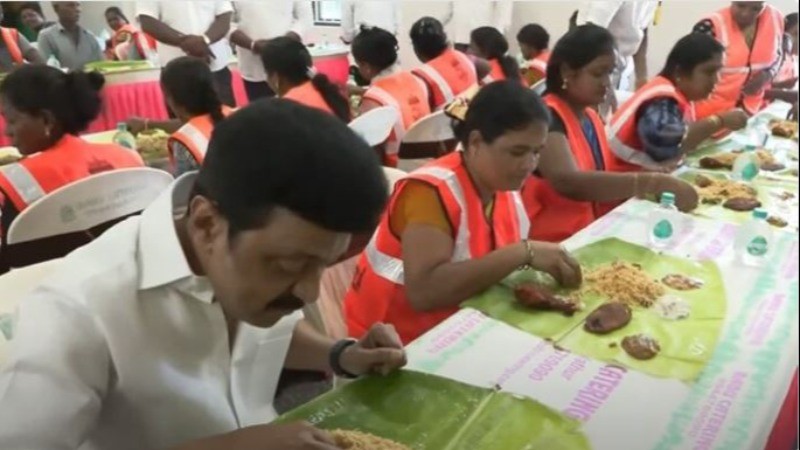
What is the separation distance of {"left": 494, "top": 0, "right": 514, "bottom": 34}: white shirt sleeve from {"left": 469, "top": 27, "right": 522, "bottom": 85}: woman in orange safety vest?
31 centimetres

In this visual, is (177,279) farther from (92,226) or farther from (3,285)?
(92,226)

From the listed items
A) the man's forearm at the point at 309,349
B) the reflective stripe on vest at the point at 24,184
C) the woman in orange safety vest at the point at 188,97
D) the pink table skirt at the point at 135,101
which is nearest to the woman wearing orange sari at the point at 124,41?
the pink table skirt at the point at 135,101

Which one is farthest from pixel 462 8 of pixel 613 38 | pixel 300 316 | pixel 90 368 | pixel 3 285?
pixel 90 368

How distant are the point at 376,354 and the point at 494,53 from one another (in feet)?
8.47

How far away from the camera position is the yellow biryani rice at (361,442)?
828 mm

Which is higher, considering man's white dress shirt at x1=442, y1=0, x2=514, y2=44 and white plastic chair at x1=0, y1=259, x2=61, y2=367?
man's white dress shirt at x1=442, y1=0, x2=514, y2=44

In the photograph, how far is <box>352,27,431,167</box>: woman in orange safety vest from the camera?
9.29 feet

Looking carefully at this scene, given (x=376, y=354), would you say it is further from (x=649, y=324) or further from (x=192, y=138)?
(x=192, y=138)

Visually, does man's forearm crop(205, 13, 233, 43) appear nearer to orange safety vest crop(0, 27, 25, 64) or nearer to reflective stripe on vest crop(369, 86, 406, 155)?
reflective stripe on vest crop(369, 86, 406, 155)

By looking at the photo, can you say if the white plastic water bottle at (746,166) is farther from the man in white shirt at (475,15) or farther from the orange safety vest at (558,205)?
the man in white shirt at (475,15)

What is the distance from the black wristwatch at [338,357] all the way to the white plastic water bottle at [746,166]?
1313mm

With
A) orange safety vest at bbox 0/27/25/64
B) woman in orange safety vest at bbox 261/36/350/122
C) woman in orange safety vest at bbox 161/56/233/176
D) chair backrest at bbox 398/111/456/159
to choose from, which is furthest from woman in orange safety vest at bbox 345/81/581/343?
orange safety vest at bbox 0/27/25/64

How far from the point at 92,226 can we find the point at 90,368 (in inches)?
44.8

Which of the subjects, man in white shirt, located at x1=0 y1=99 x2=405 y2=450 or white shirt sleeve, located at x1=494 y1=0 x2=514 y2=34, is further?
white shirt sleeve, located at x1=494 y1=0 x2=514 y2=34
